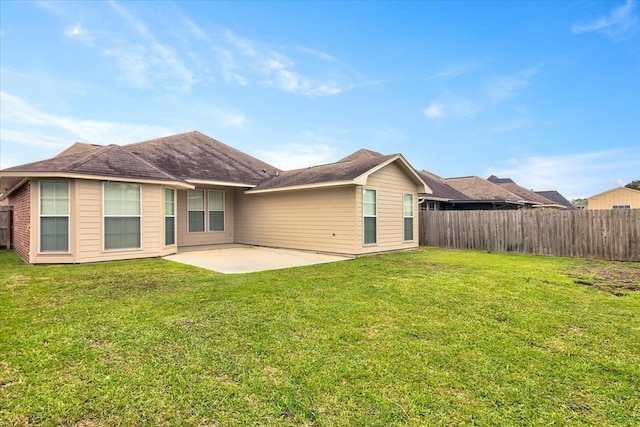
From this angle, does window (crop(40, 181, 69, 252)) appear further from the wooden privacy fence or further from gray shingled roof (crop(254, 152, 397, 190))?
the wooden privacy fence

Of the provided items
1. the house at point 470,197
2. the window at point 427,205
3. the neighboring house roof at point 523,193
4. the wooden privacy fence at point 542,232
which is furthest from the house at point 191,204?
the neighboring house roof at point 523,193

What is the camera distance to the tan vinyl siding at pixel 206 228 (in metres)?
13.2

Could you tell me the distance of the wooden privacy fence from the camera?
10.5m

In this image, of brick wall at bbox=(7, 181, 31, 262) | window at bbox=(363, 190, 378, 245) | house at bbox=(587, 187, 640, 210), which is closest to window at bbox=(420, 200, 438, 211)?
window at bbox=(363, 190, 378, 245)

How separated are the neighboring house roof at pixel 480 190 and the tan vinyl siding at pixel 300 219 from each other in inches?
532

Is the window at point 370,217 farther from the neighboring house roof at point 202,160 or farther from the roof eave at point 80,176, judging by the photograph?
the roof eave at point 80,176

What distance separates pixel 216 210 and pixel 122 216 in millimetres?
4898

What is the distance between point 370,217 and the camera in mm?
11547

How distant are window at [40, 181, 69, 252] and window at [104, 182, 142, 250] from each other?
0.95 m

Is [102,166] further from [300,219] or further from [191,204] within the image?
[300,219]

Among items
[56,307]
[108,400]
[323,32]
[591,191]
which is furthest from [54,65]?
[591,191]

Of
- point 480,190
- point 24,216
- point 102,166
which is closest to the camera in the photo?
point 102,166

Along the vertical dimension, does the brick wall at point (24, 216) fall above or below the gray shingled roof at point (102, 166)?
below

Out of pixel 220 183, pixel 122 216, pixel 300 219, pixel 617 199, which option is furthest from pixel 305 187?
pixel 617 199
